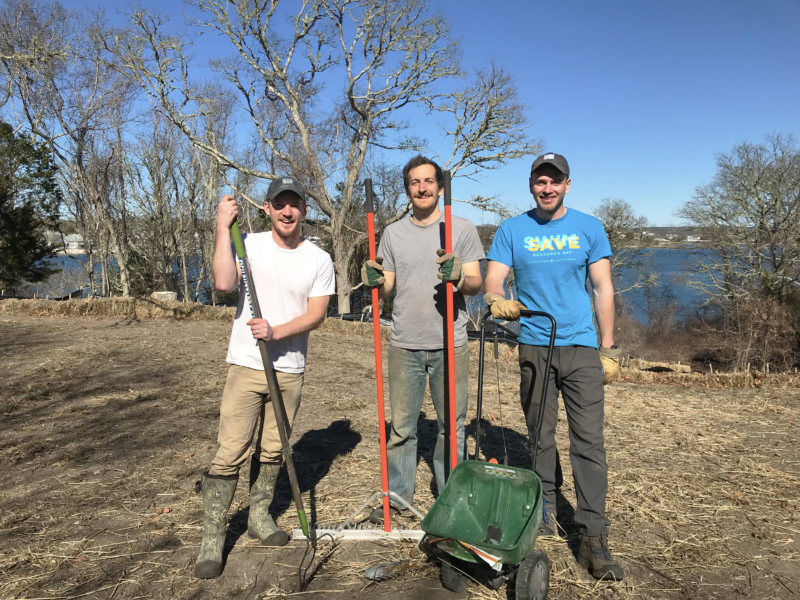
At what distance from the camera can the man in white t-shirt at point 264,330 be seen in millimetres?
3145

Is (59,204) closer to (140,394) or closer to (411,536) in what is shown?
(140,394)

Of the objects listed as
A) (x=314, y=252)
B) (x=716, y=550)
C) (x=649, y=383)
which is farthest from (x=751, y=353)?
(x=314, y=252)

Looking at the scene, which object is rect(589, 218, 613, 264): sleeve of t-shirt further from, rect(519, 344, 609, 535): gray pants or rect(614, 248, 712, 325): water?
rect(614, 248, 712, 325): water

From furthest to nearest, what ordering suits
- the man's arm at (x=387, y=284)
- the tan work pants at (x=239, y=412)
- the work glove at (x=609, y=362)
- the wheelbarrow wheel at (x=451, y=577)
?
the man's arm at (x=387, y=284) → the work glove at (x=609, y=362) → the tan work pants at (x=239, y=412) → the wheelbarrow wheel at (x=451, y=577)

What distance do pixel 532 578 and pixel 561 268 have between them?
174 cm

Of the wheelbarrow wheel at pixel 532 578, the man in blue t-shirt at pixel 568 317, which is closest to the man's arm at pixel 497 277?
the man in blue t-shirt at pixel 568 317

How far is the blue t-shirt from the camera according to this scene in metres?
3.34

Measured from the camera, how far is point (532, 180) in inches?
133

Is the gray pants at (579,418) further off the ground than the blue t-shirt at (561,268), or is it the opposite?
the blue t-shirt at (561,268)

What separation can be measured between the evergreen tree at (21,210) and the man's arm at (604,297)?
26341mm

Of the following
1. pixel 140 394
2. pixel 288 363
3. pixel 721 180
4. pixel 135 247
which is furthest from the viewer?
pixel 135 247

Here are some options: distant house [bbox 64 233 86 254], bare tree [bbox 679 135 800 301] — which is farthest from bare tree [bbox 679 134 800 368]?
distant house [bbox 64 233 86 254]

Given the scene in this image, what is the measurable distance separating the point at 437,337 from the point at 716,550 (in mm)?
2309

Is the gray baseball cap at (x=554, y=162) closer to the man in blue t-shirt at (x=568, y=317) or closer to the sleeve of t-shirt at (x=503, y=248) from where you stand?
the man in blue t-shirt at (x=568, y=317)
